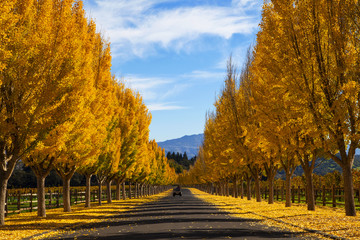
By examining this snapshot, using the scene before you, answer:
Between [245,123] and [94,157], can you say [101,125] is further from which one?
[245,123]

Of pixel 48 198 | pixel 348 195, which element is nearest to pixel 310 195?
pixel 348 195

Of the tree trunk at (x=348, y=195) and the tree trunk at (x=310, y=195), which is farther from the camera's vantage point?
the tree trunk at (x=310, y=195)

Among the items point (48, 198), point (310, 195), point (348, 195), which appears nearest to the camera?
point (348, 195)

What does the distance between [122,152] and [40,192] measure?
56.6ft

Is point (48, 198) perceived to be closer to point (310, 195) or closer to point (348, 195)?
point (310, 195)

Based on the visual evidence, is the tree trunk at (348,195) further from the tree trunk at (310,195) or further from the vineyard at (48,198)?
the vineyard at (48,198)

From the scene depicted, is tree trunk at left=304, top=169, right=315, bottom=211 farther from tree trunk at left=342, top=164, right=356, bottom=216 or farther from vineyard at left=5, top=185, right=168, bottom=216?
vineyard at left=5, top=185, right=168, bottom=216

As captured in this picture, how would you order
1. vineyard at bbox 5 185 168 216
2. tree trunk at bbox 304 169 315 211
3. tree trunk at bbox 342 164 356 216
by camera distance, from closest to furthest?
tree trunk at bbox 342 164 356 216, tree trunk at bbox 304 169 315 211, vineyard at bbox 5 185 168 216

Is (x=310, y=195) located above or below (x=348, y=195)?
below

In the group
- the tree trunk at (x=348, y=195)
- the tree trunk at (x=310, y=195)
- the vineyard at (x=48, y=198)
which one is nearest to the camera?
the tree trunk at (x=348, y=195)

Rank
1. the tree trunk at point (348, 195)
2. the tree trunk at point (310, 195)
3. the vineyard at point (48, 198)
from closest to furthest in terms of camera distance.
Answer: the tree trunk at point (348, 195)
the tree trunk at point (310, 195)
the vineyard at point (48, 198)

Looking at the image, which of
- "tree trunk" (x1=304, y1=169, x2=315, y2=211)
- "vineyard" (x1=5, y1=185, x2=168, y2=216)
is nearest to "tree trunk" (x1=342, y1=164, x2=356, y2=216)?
"tree trunk" (x1=304, y1=169, x2=315, y2=211)

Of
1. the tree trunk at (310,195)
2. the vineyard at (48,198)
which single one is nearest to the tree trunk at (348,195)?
the tree trunk at (310,195)

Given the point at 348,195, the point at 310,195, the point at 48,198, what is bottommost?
the point at 48,198
